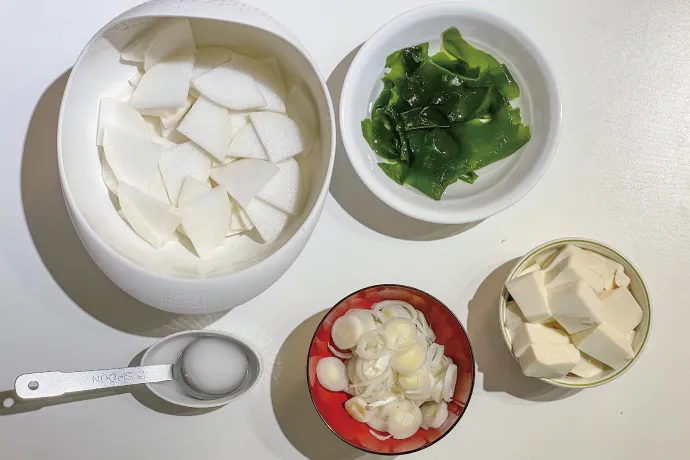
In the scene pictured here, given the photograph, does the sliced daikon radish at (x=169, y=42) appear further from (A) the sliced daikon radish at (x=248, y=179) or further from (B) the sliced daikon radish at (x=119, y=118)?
(A) the sliced daikon radish at (x=248, y=179)

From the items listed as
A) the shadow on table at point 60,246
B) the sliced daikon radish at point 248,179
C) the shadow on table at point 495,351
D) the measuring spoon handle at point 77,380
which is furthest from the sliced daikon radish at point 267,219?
the shadow on table at point 495,351

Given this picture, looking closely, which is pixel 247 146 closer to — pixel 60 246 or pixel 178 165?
pixel 178 165

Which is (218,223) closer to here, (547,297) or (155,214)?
(155,214)

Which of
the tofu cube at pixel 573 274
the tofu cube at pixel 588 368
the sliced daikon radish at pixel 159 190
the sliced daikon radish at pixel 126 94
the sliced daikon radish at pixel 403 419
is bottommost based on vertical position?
the sliced daikon radish at pixel 403 419

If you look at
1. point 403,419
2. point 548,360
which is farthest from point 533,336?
point 403,419

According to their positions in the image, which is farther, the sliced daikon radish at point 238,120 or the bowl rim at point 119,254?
the sliced daikon radish at point 238,120

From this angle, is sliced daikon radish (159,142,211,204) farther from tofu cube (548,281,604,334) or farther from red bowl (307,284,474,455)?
tofu cube (548,281,604,334)

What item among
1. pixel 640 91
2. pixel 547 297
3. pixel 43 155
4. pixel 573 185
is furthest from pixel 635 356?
pixel 43 155
